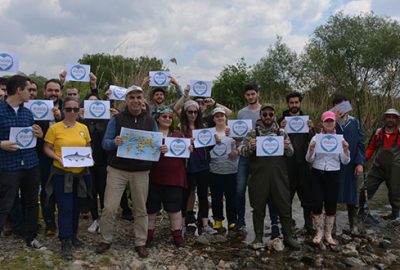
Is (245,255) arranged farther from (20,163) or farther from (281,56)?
(281,56)

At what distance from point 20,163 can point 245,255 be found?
3551 millimetres

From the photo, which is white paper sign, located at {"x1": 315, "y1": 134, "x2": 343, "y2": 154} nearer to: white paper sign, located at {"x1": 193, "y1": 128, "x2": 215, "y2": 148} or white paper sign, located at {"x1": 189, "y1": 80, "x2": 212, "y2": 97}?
white paper sign, located at {"x1": 193, "y1": 128, "x2": 215, "y2": 148}

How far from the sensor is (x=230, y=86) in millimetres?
26641

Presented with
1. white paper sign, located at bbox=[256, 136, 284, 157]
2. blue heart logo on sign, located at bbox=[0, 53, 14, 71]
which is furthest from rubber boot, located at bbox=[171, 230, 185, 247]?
blue heart logo on sign, located at bbox=[0, 53, 14, 71]

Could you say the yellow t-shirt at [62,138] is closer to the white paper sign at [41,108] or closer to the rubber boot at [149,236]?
the white paper sign at [41,108]

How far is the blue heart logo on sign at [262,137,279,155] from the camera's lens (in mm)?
5699

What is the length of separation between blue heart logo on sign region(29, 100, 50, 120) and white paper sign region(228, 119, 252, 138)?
2934 mm

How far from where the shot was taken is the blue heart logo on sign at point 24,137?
16.6 ft

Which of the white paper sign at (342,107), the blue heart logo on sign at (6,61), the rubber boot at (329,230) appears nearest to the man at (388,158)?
the white paper sign at (342,107)

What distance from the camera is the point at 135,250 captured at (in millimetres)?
5750

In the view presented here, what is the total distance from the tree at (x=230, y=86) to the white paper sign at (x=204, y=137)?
60.1ft

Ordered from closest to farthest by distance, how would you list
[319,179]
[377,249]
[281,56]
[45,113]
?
[45,113] < [319,179] < [377,249] < [281,56]

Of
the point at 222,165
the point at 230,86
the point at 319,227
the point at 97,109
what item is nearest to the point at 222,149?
the point at 222,165

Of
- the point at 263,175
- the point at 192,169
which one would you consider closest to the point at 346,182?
the point at 263,175
